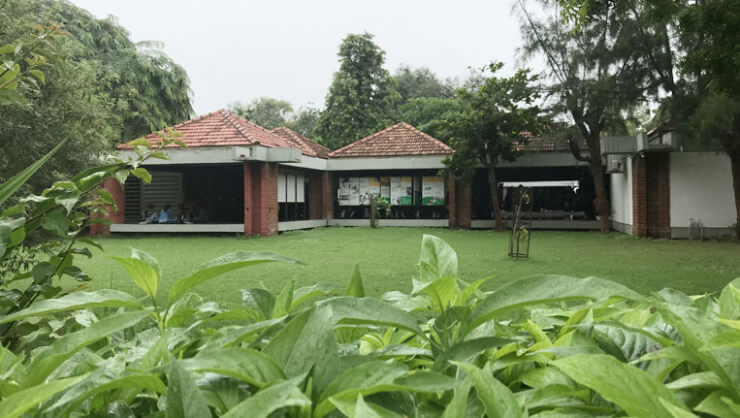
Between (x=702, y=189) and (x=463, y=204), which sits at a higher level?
(x=702, y=189)

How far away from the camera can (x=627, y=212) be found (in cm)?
1758

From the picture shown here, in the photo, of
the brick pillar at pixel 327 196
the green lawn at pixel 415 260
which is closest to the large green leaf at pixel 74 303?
the green lawn at pixel 415 260

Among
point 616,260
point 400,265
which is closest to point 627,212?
point 616,260

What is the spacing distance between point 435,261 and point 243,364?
0.33 m

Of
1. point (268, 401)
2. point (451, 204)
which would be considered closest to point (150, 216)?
point (451, 204)

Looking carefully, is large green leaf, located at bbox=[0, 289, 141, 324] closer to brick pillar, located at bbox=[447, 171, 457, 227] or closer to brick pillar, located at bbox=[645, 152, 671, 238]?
brick pillar, located at bbox=[645, 152, 671, 238]

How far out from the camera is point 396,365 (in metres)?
0.51

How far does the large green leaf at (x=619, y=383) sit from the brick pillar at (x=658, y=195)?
17158mm

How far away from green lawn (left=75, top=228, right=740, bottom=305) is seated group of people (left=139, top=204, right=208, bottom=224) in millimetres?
2234

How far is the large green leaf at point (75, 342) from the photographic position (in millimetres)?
556

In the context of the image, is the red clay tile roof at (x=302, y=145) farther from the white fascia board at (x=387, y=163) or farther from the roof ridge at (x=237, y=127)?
the roof ridge at (x=237, y=127)

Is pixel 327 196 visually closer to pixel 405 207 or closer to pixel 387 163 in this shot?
pixel 387 163

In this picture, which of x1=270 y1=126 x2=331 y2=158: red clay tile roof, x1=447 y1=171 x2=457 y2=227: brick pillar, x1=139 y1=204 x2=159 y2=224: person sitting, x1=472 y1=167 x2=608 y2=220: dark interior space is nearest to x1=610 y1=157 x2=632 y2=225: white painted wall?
x1=472 y1=167 x2=608 y2=220: dark interior space

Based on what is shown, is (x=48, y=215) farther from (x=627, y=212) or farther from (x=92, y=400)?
(x=627, y=212)
